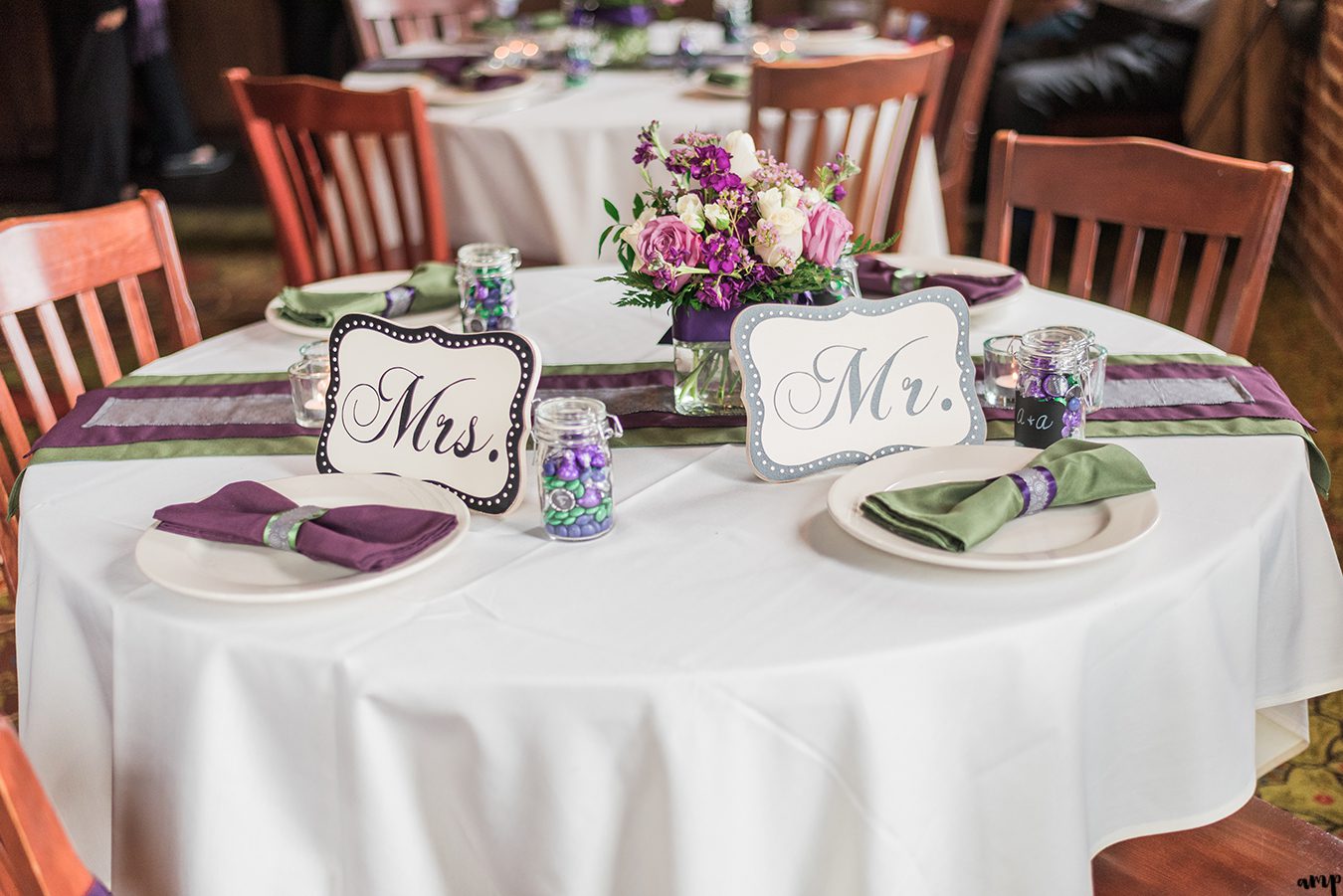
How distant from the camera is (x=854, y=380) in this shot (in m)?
1.37

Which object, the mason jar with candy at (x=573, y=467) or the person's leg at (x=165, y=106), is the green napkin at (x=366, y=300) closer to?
the mason jar with candy at (x=573, y=467)

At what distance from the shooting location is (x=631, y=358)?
175 cm

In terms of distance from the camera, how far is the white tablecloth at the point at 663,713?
1039 mm

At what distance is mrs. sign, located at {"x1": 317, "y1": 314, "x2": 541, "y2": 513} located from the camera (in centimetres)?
129

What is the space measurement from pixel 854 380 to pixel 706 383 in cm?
20

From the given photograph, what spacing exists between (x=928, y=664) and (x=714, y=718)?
18 centimetres

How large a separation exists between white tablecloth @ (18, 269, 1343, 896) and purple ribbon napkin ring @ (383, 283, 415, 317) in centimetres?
65

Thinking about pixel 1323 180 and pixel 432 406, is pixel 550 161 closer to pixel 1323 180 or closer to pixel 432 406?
pixel 432 406

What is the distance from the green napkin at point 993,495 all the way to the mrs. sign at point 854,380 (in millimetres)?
132

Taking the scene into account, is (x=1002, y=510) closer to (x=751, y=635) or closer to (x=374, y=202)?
(x=751, y=635)

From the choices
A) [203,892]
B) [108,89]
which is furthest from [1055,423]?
[108,89]

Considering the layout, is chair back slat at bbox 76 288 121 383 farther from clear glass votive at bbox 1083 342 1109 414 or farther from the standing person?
the standing person

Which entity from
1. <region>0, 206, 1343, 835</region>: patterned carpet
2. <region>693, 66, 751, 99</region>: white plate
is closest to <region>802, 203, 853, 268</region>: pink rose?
<region>0, 206, 1343, 835</region>: patterned carpet

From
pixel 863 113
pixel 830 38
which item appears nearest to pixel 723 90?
Answer: pixel 863 113
